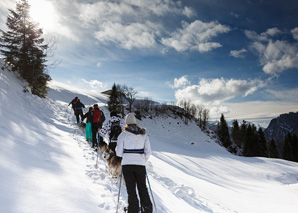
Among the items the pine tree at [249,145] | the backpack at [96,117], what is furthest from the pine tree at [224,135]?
the backpack at [96,117]

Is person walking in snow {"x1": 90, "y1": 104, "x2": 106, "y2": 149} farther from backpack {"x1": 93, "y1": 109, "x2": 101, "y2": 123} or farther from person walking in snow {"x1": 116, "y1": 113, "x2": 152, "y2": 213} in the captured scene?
person walking in snow {"x1": 116, "y1": 113, "x2": 152, "y2": 213}

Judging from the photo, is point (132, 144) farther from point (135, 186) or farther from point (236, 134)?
point (236, 134)

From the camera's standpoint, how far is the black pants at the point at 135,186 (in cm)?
312

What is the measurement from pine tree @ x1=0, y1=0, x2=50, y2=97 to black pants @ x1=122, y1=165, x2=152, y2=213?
64.4 feet

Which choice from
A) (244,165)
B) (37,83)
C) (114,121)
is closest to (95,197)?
(114,121)

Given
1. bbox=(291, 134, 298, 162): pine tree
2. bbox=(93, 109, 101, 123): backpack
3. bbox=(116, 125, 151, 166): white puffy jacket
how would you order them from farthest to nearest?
bbox=(291, 134, 298, 162): pine tree
bbox=(93, 109, 101, 123): backpack
bbox=(116, 125, 151, 166): white puffy jacket

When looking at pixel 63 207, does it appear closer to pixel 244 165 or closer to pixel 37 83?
pixel 37 83

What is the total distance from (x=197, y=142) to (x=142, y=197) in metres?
40.7

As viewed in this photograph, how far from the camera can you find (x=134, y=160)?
3.31 meters

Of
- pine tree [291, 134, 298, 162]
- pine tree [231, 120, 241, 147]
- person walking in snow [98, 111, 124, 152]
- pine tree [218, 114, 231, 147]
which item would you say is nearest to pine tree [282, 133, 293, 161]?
pine tree [291, 134, 298, 162]

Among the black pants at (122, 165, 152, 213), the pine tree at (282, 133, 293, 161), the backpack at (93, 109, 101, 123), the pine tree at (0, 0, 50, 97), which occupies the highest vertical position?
the pine tree at (0, 0, 50, 97)

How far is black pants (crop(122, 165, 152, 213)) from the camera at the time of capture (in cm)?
312

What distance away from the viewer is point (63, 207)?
2.87m

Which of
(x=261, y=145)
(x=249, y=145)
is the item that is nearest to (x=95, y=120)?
(x=249, y=145)
